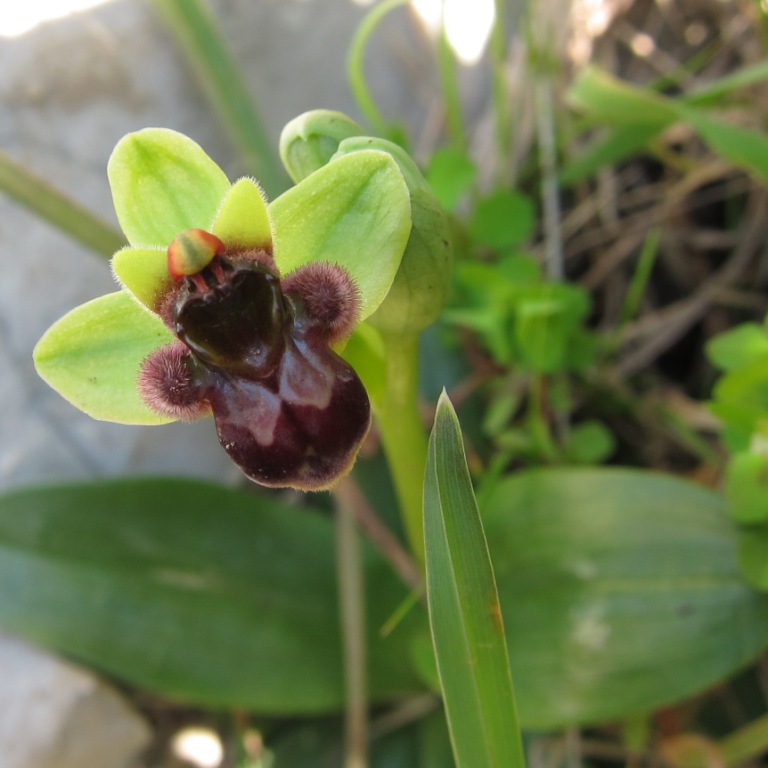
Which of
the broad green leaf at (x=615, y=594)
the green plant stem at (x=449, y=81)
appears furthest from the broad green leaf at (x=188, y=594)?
the green plant stem at (x=449, y=81)

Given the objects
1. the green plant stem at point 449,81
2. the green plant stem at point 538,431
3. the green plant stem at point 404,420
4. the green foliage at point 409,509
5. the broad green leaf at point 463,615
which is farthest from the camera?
the green plant stem at point 449,81

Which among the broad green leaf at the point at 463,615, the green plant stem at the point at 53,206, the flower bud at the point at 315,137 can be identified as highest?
the green plant stem at the point at 53,206

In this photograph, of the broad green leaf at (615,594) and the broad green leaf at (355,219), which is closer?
the broad green leaf at (355,219)

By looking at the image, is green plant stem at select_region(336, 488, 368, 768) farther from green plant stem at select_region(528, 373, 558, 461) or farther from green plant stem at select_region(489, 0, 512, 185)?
green plant stem at select_region(489, 0, 512, 185)

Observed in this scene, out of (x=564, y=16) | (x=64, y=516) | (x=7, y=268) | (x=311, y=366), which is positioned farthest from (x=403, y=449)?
(x=564, y=16)

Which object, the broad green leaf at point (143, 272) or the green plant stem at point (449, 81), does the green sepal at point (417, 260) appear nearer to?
the broad green leaf at point (143, 272)

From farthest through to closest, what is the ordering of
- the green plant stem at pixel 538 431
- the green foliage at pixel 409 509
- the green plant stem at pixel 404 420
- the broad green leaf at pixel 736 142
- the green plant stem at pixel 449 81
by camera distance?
the green plant stem at pixel 449 81 → the green plant stem at pixel 538 431 → the broad green leaf at pixel 736 142 → the green plant stem at pixel 404 420 → the green foliage at pixel 409 509

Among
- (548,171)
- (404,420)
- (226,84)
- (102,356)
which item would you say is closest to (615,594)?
(404,420)

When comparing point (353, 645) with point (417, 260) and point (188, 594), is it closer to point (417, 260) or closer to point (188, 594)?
point (188, 594)
